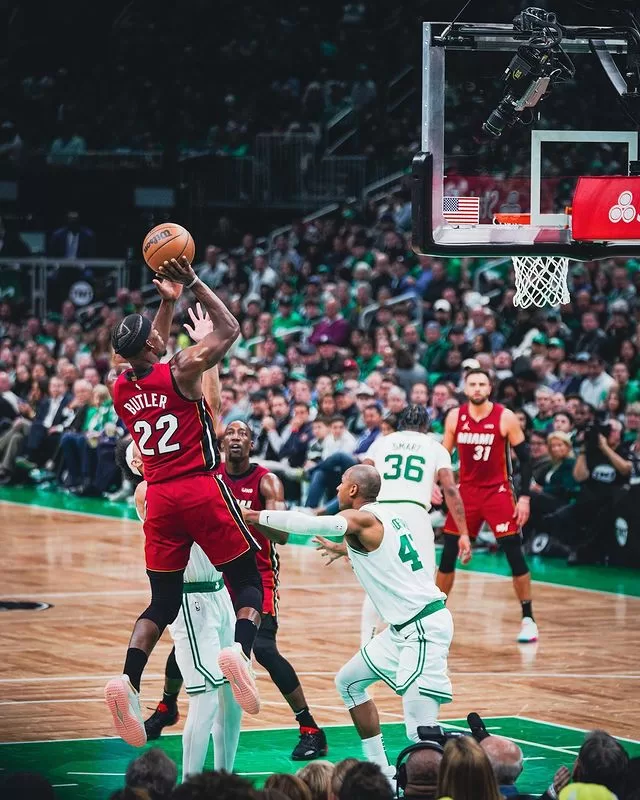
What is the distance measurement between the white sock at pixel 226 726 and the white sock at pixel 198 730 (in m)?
0.12

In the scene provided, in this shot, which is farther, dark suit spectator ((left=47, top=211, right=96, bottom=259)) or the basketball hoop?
dark suit spectator ((left=47, top=211, right=96, bottom=259))

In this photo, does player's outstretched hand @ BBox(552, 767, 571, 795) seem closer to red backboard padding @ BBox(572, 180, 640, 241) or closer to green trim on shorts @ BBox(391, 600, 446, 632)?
green trim on shorts @ BBox(391, 600, 446, 632)

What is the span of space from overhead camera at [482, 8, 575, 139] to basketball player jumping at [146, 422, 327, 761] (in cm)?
289

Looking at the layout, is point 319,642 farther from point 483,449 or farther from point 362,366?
point 362,366

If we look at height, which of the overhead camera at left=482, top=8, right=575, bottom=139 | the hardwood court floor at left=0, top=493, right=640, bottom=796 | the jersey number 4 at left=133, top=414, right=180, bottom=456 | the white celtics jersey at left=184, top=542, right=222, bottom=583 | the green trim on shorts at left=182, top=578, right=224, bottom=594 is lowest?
the hardwood court floor at left=0, top=493, right=640, bottom=796

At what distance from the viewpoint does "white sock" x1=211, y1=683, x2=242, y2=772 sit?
7445mm

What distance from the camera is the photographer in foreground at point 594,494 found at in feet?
50.3

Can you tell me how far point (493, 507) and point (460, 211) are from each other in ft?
10.9

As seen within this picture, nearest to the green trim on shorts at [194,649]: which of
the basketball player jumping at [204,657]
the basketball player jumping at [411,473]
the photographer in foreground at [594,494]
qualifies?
the basketball player jumping at [204,657]

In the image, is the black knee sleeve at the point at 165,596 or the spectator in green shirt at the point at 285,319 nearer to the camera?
the black knee sleeve at the point at 165,596

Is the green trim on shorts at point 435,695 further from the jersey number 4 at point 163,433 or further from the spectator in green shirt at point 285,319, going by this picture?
the spectator in green shirt at point 285,319

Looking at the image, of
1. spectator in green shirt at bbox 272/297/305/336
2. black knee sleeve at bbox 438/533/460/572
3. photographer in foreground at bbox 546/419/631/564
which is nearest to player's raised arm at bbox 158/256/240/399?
black knee sleeve at bbox 438/533/460/572

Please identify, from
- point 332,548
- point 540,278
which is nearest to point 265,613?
point 332,548

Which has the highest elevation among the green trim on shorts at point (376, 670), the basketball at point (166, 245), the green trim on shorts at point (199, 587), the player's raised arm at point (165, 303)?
the basketball at point (166, 245)
